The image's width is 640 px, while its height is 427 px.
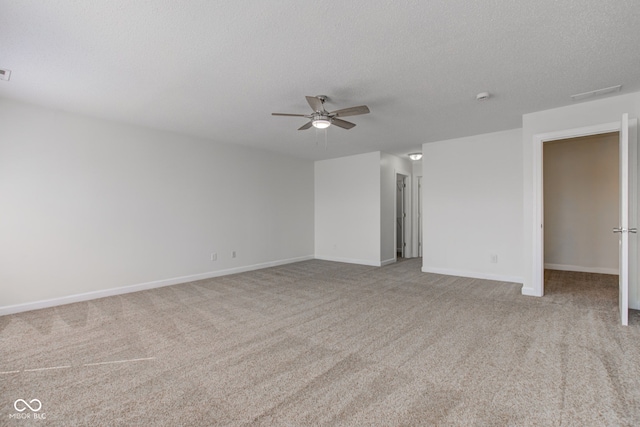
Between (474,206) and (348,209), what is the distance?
2.67 m

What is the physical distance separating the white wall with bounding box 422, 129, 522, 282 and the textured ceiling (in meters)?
1.06

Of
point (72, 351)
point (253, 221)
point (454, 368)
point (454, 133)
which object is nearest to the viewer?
point (454, 368)

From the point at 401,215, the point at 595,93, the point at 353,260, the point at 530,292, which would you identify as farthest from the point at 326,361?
the point at 401,215

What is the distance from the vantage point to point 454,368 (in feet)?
7.02

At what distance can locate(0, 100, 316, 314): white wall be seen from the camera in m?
3.47

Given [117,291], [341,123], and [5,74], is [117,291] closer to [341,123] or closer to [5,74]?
[5,74]

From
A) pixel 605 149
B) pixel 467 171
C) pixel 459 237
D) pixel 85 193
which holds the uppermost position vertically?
pixel 605 149

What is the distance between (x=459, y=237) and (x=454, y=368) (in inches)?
144

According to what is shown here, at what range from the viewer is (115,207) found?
13.8 ft

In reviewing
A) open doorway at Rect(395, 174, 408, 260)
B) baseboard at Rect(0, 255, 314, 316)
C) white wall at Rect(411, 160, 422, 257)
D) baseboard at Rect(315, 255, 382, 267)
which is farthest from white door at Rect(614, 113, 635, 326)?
baseboard at Rect(0, 255, 314, 316)

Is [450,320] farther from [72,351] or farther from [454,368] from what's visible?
[72,351]

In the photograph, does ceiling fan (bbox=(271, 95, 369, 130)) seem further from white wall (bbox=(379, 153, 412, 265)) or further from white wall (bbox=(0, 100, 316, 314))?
white wall (bbox=(379, 153, 412, 265))

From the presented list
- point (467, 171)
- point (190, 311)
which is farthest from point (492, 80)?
point (190, 311)

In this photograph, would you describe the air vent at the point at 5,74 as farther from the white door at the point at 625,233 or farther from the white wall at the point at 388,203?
the white door at the point at 625,233
